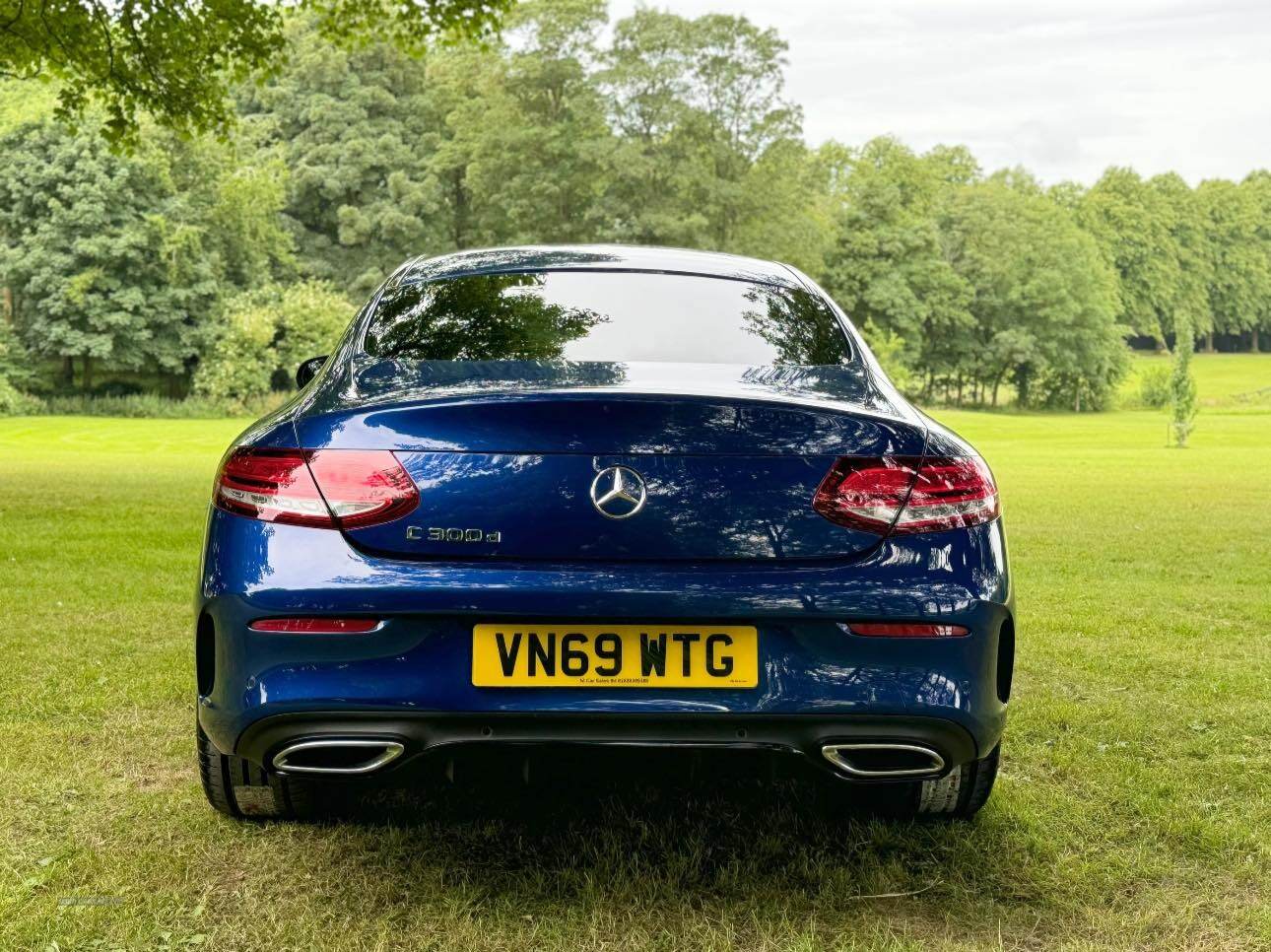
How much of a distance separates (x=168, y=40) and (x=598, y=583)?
1277cm

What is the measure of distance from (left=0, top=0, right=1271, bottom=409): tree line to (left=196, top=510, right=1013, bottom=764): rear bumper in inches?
1408

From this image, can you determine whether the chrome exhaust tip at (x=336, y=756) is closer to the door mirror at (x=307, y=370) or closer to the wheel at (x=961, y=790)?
the wheel at (x=961, y=790)

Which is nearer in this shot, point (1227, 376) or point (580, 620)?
point (580, 620)

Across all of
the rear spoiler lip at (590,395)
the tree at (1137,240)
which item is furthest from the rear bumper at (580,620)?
the tree at (1137,240)

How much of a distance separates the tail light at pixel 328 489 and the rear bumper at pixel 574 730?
411 millimetres

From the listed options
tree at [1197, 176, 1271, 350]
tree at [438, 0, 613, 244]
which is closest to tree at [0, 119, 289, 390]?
tree at [438, 0, 613, 244]

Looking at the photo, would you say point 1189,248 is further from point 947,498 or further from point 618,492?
point 618,492

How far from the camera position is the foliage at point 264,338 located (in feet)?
157

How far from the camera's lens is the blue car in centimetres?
271

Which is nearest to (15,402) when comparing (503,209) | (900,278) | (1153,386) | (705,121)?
(503,209)

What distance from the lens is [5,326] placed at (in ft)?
158

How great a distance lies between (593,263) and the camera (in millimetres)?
3902

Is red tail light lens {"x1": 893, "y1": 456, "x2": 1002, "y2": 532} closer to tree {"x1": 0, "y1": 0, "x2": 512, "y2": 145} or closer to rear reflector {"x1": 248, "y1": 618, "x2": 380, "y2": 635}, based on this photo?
rear reflector {"x1": 248, "y1": 618, "x2": 380, "y2": 635}


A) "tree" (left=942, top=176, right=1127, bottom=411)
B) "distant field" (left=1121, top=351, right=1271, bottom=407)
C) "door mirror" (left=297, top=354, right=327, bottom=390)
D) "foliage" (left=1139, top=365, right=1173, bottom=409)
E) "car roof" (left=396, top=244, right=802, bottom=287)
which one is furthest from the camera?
"tree" (left=942, top=176, right=1127, bottom=411)
